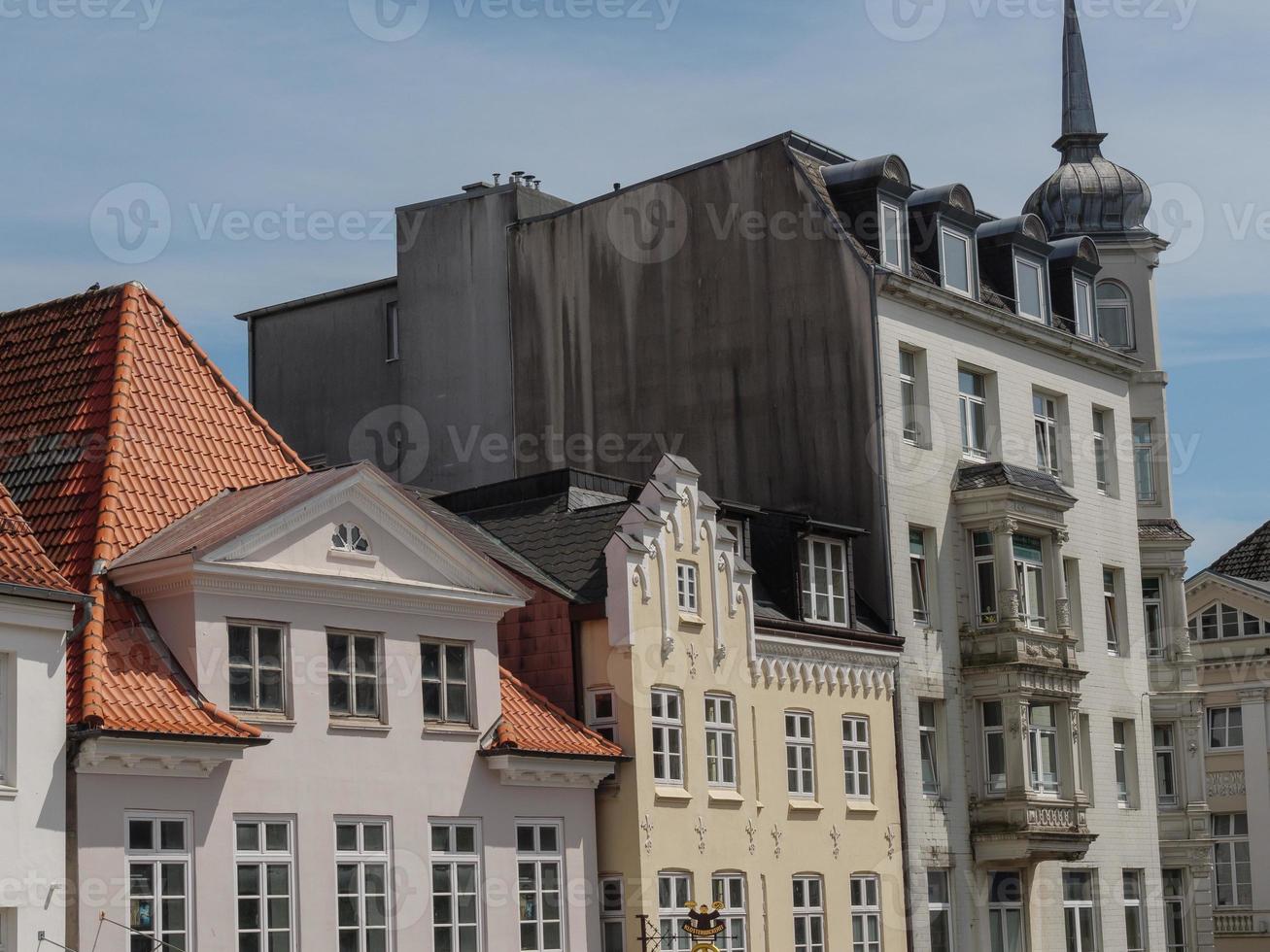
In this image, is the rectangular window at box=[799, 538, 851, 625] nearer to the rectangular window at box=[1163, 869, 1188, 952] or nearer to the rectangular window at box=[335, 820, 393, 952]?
the rectangular window at box=[335, 820, 393, 952]

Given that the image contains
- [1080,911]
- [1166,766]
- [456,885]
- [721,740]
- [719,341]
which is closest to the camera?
[456,885]

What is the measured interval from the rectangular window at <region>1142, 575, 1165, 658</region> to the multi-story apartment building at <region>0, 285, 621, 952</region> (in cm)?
2133

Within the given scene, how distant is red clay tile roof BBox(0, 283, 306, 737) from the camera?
96.4ft

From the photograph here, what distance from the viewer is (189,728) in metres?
29.2

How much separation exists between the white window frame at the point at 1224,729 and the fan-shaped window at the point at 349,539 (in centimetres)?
4563

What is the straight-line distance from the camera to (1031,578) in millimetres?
47438

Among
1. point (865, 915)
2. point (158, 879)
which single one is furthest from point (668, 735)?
point (158, 879)

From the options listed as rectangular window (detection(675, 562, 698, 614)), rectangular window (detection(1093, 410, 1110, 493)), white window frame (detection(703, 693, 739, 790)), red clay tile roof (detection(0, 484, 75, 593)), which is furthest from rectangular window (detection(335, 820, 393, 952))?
rectangular window (detection(1093, 410, 1110, 493))

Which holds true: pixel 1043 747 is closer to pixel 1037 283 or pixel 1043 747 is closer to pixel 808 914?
pixel 808 914

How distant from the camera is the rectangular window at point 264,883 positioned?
30062mm

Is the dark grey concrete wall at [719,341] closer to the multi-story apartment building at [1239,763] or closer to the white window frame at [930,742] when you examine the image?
the white window frame at [930,742]

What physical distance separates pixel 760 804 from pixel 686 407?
1147cm

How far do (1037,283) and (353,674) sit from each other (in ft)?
79.5

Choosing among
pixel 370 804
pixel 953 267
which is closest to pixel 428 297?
pixel 953 267
